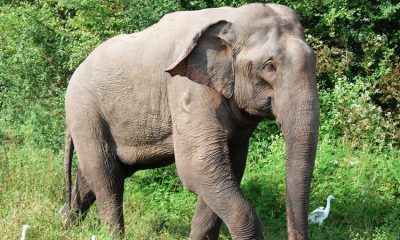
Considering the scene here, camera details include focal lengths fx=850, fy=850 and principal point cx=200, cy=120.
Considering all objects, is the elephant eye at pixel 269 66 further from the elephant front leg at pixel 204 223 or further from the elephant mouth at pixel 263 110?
the elephant front leg at pixel 204 223

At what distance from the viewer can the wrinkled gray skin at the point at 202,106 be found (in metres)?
5.63

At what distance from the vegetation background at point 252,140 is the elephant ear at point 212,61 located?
1.53 metres

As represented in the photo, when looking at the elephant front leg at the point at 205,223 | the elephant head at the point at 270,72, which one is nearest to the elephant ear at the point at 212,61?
the elephant head at the point at 270,72

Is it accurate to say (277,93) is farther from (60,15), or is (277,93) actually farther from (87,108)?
(60,15)

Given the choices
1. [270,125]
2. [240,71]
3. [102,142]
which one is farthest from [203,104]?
[270,125]

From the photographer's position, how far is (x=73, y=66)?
11422mm

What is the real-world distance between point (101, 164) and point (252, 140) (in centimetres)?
337

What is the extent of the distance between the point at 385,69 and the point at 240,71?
17.6ft

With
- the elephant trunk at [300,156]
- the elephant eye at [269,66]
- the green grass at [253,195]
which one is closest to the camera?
the elephant trunk at [300,156]

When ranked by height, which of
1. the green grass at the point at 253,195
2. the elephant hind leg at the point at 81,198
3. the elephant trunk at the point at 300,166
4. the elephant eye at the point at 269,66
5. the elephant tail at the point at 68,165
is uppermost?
the elephant eye at the point at 269,66

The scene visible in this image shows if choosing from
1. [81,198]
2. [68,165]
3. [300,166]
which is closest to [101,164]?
[68,165]

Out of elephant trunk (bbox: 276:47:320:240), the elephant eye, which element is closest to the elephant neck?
the elephant eye

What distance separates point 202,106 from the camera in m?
6.15

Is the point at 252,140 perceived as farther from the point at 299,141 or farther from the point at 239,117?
the point at 299,141
